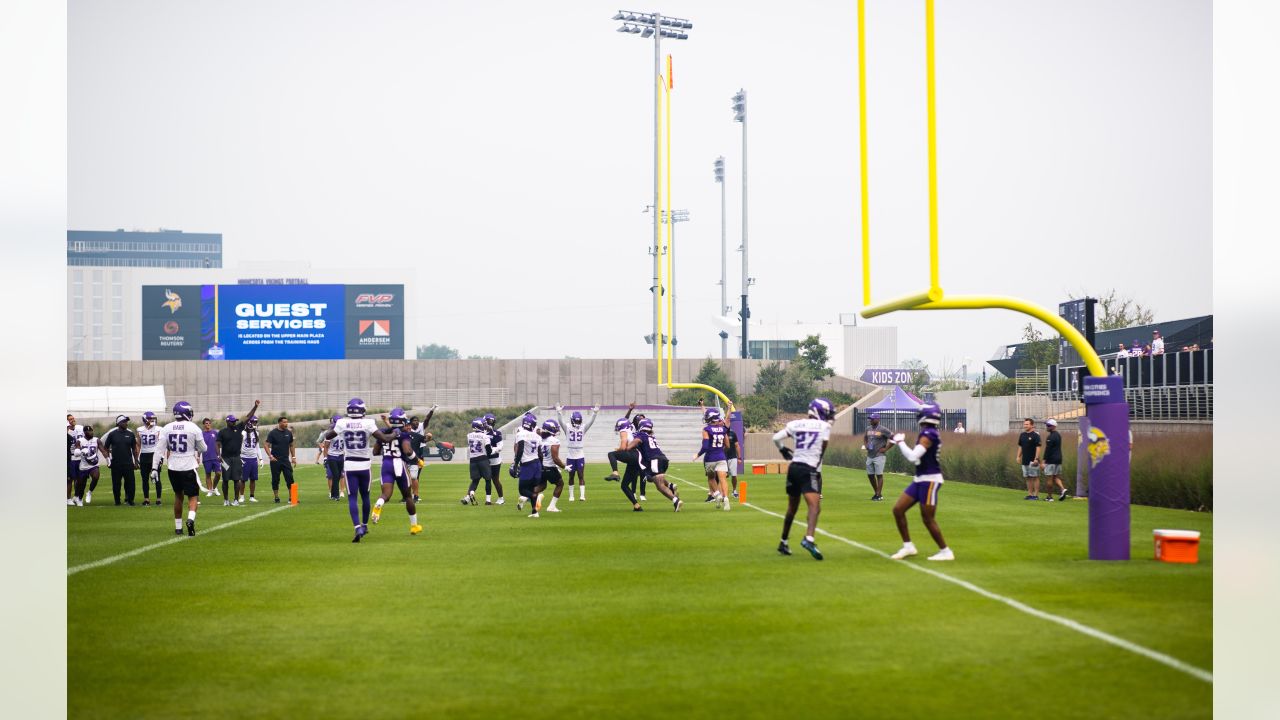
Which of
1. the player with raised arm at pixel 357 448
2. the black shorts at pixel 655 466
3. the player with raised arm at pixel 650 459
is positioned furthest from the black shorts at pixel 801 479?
the black shorts at pixel 655 466

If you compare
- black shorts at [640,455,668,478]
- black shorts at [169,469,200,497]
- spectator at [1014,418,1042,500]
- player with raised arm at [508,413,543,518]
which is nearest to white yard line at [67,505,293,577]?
black shorts at [169,469,200,497]

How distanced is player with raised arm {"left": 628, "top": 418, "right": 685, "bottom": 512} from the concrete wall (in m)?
58.7

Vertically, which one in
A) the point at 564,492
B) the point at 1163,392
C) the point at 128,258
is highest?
the point at 128,258

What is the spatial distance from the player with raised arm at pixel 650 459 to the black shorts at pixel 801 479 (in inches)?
326

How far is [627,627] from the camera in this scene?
10.5 meters

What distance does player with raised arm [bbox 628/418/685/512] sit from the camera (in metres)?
24.2

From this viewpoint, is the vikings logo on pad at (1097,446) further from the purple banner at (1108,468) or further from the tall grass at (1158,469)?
the tall grass at (1158,469)

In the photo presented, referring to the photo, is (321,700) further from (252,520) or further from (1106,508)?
(252,520)

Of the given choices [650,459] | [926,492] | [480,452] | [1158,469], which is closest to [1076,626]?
[926,492]

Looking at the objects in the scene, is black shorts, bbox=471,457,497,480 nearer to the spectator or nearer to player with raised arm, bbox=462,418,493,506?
player with raised arm, bbox=462,418,493,506

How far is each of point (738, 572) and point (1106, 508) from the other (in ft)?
14.8

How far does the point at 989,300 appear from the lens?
15680 mm

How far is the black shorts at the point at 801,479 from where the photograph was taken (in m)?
15.5
